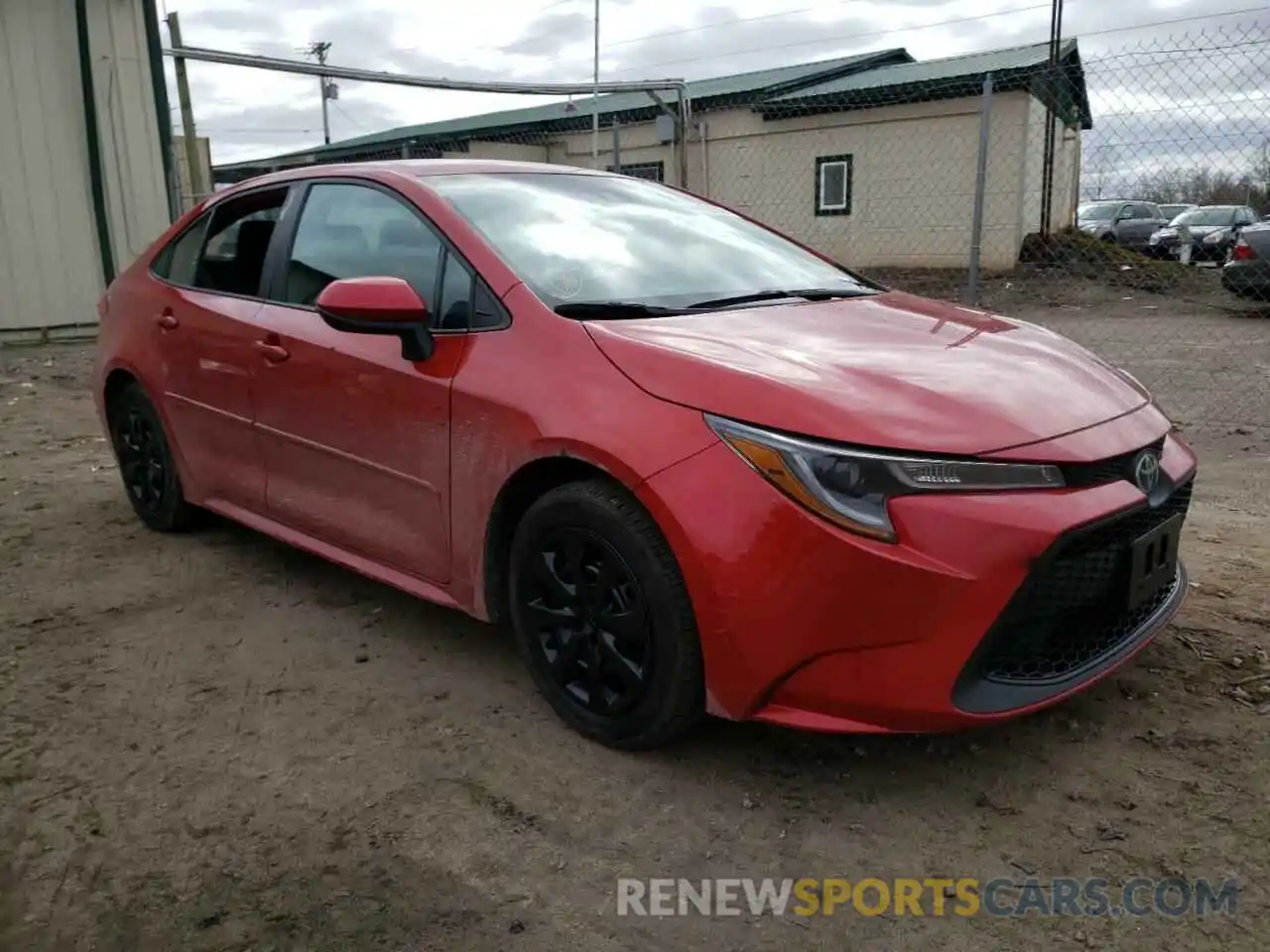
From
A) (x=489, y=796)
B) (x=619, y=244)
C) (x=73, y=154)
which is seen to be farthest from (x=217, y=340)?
(x=73, y=154)

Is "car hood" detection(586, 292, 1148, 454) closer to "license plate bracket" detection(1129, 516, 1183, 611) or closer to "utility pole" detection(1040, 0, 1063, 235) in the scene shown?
"license plate bracket" detection(1129, 516, 1183, 611)

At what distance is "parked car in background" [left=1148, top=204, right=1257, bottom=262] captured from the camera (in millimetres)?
18094

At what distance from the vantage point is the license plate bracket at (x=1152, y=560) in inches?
91.4

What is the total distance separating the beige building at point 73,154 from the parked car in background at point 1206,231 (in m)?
16.8

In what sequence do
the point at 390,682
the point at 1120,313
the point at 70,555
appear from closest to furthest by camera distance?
the point at 390,682
the point at 70,555
the point at 1120,313

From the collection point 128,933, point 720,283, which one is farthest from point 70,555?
point 720,283

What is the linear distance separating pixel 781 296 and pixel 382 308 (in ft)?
3.86

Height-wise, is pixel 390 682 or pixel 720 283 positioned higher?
pixel 720 283

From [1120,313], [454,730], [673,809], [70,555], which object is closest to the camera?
[673,809]

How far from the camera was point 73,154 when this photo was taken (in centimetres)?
949

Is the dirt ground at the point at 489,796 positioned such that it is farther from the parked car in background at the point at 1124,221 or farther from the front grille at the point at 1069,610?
the parked car in background at the point at 1124,221

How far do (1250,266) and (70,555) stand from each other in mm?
12630

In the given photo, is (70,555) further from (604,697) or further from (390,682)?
(604,697)

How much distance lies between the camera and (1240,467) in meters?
5.28
